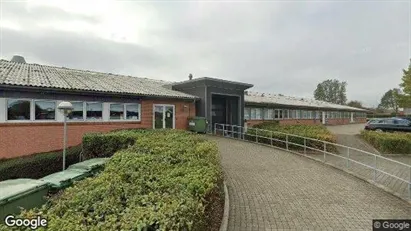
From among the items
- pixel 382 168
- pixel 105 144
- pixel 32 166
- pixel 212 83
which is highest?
pixel 212 83

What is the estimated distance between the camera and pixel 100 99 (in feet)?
49.4

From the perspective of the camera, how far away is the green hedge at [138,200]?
118 inches

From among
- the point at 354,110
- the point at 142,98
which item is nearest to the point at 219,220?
the point at 142,98

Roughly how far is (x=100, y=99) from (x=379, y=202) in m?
13.3

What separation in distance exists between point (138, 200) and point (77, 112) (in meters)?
12.1

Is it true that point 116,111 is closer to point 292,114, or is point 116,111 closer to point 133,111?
point 133,111

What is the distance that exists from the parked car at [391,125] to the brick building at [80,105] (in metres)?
13.9

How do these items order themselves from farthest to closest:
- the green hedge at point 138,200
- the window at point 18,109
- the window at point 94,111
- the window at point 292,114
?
the window at point 292,114
the window at point 94,111
the window at point 18,109
the green hedge at point 138,200

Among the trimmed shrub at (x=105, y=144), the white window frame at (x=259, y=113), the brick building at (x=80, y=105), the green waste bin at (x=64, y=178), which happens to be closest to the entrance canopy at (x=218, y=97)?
the brick building at (x=80, y=105)

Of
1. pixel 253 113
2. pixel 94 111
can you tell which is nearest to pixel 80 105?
pixel 94 111

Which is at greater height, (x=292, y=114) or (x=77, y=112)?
(x=292, y=114)

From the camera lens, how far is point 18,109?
40.3 ft

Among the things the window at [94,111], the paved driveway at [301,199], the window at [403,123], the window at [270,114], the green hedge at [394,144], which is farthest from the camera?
the window at [270,114]

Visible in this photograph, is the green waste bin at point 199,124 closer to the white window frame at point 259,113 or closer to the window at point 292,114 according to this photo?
the white window frame at point 259,113
